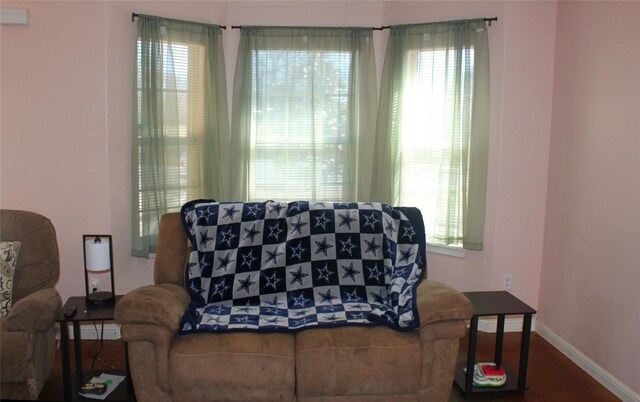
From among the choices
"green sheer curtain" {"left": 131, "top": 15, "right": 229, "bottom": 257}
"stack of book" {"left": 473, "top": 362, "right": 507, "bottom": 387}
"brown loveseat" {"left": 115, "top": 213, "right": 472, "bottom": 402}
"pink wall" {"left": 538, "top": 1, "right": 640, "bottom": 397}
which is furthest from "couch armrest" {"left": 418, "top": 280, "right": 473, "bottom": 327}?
"green sheer curtain" {"left": 131, "top": 15, "right": 229, "bottom": 257}

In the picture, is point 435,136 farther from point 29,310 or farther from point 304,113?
point 29,310

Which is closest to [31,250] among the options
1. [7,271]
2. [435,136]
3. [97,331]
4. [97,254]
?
[7,271]

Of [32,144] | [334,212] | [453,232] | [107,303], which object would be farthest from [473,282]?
[32,144]

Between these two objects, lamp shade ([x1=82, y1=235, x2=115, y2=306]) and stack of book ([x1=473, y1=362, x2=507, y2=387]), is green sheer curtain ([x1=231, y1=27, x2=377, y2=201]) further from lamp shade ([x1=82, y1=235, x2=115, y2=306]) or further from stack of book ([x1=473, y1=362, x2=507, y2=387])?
stack of book ([x1=473, y1=362, x2=507, y2=387])

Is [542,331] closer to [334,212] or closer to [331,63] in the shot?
[334,212]

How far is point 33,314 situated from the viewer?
8.32 feet

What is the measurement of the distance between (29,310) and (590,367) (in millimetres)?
2931

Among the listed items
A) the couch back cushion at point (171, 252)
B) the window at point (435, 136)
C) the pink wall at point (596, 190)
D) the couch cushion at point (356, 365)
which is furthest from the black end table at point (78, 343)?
the pink wall at point (596, 190)

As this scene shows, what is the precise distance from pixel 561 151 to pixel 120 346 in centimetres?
299

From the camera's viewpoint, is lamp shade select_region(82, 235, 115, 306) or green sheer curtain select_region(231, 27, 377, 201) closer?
lamp shade select_region(82, 235, 115, 306)

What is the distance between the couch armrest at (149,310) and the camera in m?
2.41

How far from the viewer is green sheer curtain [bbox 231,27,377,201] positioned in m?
3.71

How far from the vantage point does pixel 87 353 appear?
331 centimetres

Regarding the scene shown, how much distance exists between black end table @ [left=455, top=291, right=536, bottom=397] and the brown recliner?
6.76 feet
